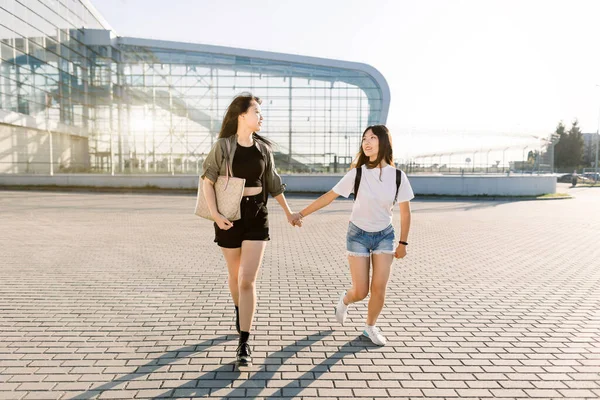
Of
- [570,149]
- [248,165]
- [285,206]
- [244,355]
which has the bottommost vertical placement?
[244,355]

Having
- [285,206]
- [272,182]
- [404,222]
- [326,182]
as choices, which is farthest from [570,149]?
[272,182]

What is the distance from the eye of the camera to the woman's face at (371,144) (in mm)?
3656

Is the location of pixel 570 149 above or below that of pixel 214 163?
above

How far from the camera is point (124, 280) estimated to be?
5.84 metres

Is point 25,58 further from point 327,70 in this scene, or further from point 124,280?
point 124,280

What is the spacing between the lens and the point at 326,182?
23.2 meters

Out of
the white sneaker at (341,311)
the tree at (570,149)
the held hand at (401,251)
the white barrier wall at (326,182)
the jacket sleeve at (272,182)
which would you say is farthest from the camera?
the tree at (570,149)

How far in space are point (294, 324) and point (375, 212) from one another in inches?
55.8

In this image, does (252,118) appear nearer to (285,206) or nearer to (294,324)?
(285,206)

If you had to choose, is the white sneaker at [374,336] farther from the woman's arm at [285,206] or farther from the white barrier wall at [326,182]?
the white barrier wall at [326,182]

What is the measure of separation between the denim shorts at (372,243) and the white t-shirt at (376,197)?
0.16 ft

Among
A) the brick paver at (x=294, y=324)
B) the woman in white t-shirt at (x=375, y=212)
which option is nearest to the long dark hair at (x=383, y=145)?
the woman in white t-shirt at (x=375, y=212)

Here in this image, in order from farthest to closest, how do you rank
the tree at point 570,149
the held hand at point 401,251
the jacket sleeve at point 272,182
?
the tree at point 570,149 → the held hand at point 401,251 → the jacket sleeve at point 272,182

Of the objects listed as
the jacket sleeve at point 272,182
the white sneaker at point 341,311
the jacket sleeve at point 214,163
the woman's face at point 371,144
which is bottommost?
the white sneaker at point 341,311
